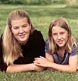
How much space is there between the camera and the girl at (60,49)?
4.09 m

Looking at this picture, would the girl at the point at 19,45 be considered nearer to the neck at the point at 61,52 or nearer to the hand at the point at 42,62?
the hand at the point at 42,62

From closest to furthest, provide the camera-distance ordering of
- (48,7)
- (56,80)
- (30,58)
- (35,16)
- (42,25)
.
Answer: (56,80), (30,58), (42,25), (35,16), (48,7)

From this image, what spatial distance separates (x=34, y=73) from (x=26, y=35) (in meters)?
0.46

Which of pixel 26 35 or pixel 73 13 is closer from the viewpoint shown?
pixel 26 35

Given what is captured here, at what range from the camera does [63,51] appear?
166 inches

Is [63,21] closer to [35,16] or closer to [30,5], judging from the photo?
A: [35,16]

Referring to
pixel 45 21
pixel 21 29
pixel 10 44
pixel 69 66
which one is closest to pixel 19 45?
pixel 10 44

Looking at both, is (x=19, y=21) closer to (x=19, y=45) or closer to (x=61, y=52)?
(x=19, y=45)

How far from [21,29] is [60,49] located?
538 millimetres

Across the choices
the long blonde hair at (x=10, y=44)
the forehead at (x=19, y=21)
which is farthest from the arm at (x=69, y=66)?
the forehead at (x=19, y=21)

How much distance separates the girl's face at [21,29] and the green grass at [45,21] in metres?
0.42

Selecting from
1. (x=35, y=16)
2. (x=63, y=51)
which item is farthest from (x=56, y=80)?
(x=35, y=16)

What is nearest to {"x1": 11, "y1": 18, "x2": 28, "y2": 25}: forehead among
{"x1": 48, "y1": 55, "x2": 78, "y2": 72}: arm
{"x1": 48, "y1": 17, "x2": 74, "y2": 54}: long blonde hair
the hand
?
{"x1": 48, "y1": 17, "x2": 74, "y2": 54}: long blonde hair

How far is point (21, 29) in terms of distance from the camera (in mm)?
4027
